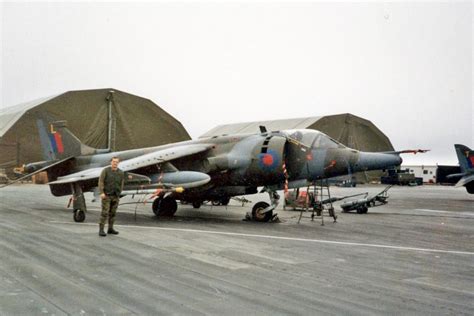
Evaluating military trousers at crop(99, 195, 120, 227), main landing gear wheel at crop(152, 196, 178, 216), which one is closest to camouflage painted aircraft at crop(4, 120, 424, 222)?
main landing gear wheel at crop(152, 196, 178, 216)

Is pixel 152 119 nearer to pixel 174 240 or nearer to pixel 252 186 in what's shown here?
pixel 252 186

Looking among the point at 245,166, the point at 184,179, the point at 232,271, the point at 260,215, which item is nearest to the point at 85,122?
the point at 245,166

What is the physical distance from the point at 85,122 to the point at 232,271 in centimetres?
3862

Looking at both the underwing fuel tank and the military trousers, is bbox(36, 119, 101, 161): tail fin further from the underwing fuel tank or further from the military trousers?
the military trousers

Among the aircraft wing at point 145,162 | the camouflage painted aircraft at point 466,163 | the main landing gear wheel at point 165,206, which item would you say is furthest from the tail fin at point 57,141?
the camouflage painted aircraft at point 466,163

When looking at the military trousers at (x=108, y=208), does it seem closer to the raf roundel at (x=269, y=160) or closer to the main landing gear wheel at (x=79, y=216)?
the main landing gear wheel at (x=79, y=216)

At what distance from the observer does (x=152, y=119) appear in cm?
4534

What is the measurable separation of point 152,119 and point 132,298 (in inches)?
1637

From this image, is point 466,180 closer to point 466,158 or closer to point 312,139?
point 466,158

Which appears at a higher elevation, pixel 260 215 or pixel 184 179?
pixel 184 179

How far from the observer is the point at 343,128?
175ft

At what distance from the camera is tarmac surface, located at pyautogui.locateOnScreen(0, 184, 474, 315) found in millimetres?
4641

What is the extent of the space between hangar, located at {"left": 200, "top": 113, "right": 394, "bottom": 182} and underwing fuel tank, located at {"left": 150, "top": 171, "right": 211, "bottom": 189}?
35.9 meters

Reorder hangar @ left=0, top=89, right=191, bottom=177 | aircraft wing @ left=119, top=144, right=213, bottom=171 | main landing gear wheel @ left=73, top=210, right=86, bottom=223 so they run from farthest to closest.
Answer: hangar @ left=0, top=89, right=191, bottom=177, aircraft wing @ left=119, top=144, right=213, bottom=171, main landing gear wheel @ left=73, top=210, right=86, bottom=223
